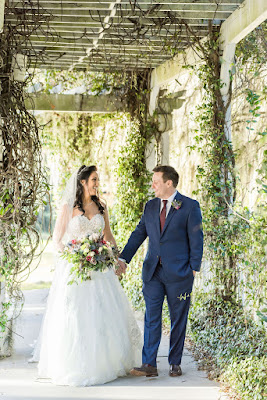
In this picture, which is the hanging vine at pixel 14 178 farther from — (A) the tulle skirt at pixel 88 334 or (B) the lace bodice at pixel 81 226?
(A) the tulle skirt at pixel 88 334

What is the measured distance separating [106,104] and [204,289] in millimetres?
3480

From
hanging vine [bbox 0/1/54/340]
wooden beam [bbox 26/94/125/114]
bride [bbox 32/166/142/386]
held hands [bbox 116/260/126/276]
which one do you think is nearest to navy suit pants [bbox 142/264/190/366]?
bride [bbox 32/166/142/386]

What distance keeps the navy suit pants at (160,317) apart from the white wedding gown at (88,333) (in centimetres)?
Result: 20

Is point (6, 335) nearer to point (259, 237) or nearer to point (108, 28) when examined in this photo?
point (259, 237)

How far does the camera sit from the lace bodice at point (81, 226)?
5684mm

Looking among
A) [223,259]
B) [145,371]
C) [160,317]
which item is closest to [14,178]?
[160,317]

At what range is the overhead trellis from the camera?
6.16m

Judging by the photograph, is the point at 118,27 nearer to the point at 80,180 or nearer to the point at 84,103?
the point at 80,180

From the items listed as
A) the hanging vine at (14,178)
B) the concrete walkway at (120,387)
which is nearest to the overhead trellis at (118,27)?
the hanging vine at (14,178)

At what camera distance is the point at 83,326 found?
5164 millimetres

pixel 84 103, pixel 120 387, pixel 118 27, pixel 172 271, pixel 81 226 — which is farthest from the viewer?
pixel 84 103

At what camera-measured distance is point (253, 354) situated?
4.91 metres

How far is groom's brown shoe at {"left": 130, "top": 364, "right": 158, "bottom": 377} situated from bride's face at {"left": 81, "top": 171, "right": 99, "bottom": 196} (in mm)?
1605

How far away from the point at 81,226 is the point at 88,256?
1.66 ft
